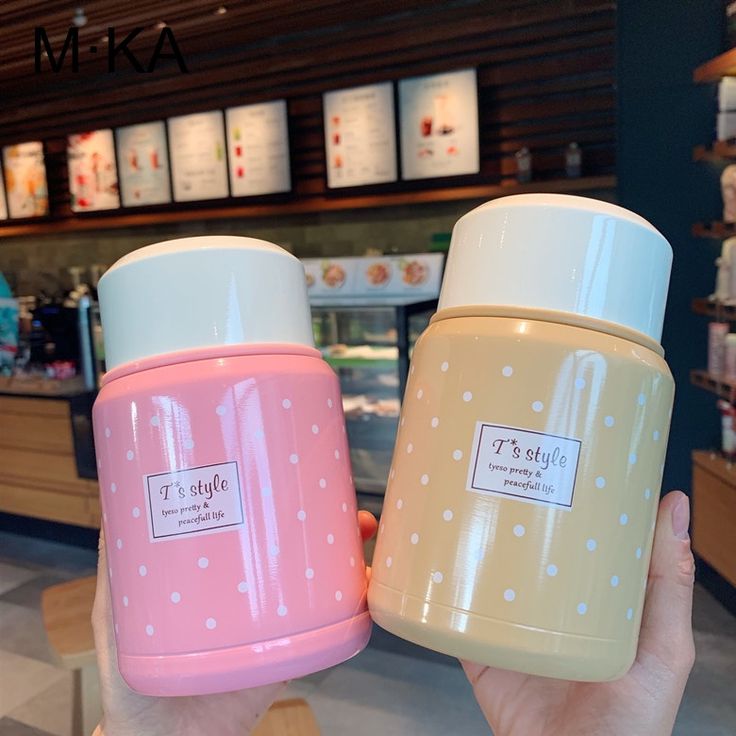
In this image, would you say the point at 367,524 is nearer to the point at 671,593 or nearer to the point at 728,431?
the point at 671,593

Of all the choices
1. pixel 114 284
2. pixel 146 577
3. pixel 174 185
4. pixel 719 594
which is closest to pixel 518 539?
pixel 146 577

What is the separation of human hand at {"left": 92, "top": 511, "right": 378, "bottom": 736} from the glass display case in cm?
256

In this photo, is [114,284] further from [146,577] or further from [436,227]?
[436,227]

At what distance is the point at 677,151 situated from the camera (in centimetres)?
346

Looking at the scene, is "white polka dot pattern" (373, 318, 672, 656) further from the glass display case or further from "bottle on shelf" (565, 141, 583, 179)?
"bottle on shelf" (565, 141, 583, 179)

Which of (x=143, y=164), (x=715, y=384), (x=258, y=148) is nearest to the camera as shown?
(x=715, y=384)

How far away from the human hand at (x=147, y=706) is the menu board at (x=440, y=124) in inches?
155

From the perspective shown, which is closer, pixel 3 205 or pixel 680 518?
pixel 680 518

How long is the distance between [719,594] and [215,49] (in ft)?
15.8

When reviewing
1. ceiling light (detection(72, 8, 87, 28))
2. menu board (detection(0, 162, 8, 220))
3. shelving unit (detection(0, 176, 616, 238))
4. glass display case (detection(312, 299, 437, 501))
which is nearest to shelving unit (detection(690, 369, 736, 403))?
glass display case (detection(312, 299, 437, 501))

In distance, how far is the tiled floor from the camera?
2.51 metres

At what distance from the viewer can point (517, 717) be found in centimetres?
92

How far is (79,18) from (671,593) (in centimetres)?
508

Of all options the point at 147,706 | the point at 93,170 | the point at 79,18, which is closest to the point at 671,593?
the point at 147,706
